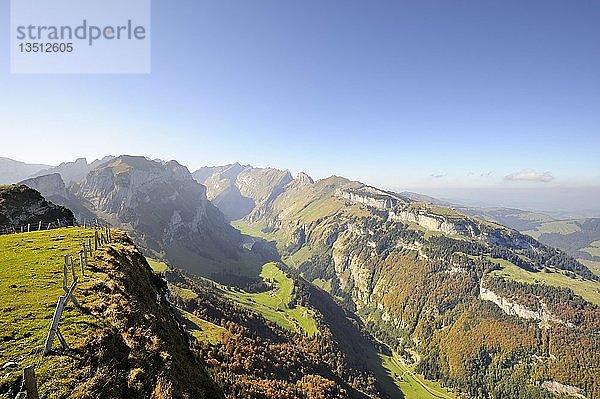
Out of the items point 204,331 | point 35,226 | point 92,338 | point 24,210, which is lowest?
point 204,331

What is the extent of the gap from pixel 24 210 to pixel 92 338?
84.4 meters

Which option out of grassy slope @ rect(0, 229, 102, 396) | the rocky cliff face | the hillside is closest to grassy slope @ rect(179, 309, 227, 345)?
the rocky cliff face

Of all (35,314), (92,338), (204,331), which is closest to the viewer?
(92,338)

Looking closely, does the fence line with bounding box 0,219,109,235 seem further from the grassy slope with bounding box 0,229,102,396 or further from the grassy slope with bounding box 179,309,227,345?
the grassy slope with bounding box 179,309,227,345

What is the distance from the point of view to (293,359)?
480 feet

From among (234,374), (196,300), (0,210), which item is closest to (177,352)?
(234,374)

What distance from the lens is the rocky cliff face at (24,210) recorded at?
260 feet

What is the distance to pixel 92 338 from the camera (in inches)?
841

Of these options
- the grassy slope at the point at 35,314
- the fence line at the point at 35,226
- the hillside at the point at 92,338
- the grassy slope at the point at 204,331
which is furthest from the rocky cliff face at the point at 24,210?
the hillside at the point at 92,338

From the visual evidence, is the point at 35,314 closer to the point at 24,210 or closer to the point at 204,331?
the point at 24,210

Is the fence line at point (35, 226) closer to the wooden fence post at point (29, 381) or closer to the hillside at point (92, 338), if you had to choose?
the hillside at point (92, 338)

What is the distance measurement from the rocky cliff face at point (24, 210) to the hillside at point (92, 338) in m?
56.0

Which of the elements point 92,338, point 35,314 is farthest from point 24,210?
point 92,338

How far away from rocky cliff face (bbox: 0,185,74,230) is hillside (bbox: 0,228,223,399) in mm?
56017
